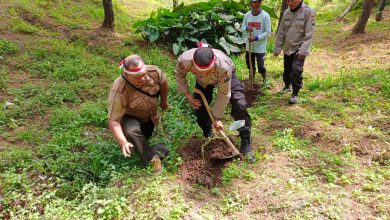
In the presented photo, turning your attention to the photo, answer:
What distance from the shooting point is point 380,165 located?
3619 mm

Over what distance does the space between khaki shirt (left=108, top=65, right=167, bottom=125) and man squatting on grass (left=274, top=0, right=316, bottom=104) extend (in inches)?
90.0

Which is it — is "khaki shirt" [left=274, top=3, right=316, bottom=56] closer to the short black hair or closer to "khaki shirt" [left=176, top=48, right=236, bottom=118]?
"khaki shirt" [left=176, top=48, right=236, bottom=118]

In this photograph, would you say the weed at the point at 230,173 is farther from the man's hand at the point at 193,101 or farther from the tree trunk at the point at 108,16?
the tree trunk at the point at 108,16

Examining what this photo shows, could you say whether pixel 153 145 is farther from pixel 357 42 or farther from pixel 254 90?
pixel 357 42

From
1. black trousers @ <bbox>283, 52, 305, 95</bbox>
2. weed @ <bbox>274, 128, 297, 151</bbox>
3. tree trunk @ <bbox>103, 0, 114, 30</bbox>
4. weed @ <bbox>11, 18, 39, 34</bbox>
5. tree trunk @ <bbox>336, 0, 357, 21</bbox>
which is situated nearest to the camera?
weed @ <bbox>274, 128, 297, 151</bbox>

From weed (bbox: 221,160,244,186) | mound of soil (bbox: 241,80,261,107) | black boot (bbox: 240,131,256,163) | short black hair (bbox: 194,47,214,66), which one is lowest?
mound of soil (bbox: 241,80,261,107)

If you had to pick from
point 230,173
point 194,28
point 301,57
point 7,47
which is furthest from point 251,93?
point 7,47

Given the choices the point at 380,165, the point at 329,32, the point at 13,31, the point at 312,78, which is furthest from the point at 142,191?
the point at 329,32

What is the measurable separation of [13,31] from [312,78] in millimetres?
6765

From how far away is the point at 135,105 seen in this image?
358 centimetres

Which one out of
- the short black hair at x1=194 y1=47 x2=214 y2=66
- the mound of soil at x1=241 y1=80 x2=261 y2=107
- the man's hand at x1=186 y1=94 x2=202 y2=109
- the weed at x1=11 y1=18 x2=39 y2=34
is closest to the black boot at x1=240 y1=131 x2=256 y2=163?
the man's hand at x1=186 y1=94 x2=202 y2=109

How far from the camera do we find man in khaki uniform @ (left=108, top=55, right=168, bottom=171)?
332cm

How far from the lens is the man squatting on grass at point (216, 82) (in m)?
3.21

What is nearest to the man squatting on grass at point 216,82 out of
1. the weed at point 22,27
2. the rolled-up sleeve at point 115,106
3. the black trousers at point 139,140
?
the black trousers at point 139,140
